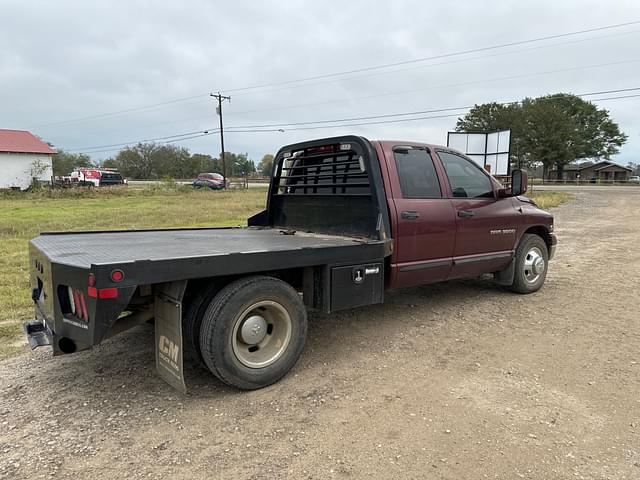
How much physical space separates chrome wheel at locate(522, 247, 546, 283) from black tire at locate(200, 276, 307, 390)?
3650 mm

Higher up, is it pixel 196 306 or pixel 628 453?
pixel 196 306

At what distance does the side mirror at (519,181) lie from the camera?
17.8 ft

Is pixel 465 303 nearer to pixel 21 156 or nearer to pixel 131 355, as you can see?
pixel 131 355

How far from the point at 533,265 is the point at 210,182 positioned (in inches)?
1609

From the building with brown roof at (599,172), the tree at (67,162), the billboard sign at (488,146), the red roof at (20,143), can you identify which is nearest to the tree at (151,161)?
the tree at (67,162)

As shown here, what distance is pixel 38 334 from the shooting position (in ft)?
11.4

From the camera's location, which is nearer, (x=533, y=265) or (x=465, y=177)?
(x=465, y=177)

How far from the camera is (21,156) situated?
140 feet

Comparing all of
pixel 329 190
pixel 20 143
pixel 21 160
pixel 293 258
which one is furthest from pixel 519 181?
pixel 20 143

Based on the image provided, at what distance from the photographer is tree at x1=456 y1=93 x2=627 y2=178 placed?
6681cm

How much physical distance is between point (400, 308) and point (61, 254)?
12.0 ft

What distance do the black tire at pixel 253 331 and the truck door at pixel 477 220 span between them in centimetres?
229

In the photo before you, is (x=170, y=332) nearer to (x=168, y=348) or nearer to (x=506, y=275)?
(x=168, y=348)

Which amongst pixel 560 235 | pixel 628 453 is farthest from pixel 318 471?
pixel 560 235
